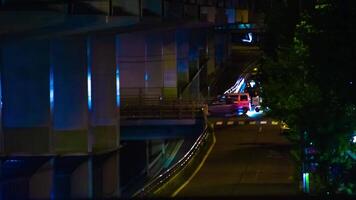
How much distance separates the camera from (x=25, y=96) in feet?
116

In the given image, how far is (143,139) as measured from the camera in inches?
1966

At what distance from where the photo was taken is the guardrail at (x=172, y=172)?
82.7 ft

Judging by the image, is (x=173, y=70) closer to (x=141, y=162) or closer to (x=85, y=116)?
(x=141, y=162)

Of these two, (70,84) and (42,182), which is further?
(70,84)

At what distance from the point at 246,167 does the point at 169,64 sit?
31.4 meters

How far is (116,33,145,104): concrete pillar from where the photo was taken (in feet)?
186

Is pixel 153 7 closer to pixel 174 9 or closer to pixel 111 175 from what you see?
pixel 174 9

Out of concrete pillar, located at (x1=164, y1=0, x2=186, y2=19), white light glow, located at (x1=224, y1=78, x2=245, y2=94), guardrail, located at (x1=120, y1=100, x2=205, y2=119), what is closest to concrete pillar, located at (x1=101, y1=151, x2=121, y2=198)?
guardrail, located at (x1=120, y1=100, x2=205, y2=119)

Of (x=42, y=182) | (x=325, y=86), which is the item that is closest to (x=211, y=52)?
(x=42, y=182)

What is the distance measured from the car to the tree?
3423 cm

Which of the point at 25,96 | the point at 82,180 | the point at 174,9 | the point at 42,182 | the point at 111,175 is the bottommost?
the point at 111,175

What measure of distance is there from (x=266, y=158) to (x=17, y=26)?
1297 centimetres

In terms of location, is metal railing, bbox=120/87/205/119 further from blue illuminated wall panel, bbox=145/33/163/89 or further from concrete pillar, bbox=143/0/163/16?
concrete pillar, bbox=143/0/163/16

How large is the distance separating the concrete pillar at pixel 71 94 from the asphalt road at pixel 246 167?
21.4 feet
